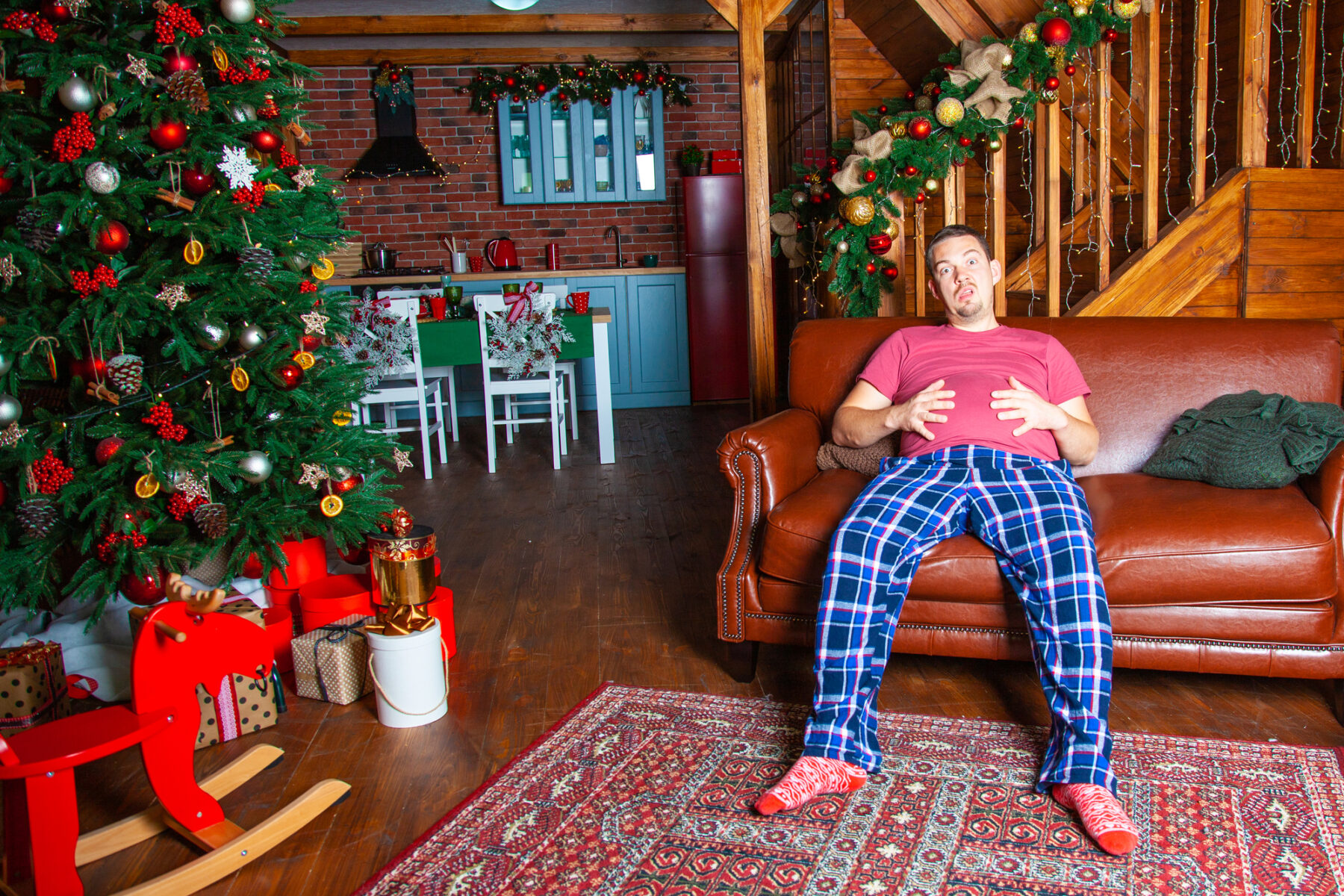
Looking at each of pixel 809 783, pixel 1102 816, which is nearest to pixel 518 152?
pixel 809 783

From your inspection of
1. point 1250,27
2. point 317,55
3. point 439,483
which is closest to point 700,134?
point 317,55

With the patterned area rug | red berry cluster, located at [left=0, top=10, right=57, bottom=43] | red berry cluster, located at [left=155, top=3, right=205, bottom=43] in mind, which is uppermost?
red berry cluster, located at [left=155, top=3, right=205, bottom=43]

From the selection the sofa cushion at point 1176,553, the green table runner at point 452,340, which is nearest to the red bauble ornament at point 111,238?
the sofa cushion at point 1176,553

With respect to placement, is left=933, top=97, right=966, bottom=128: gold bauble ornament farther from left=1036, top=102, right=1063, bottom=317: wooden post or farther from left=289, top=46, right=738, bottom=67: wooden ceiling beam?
left=289, top=46, right=738, bottom=67: wooden ceiling beam

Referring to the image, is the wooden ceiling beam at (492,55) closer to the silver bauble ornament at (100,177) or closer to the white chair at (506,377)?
the white chair at (506,377)

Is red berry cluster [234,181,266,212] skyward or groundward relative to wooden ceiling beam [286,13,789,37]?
groundward

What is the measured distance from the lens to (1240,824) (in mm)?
1646

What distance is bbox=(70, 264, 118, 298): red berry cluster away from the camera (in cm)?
221

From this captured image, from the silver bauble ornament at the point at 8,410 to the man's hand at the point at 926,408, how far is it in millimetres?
2074

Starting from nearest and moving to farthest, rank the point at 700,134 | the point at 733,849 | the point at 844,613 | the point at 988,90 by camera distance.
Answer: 1. the point at 733,849
2. the point at 844,613
3. the point at 988,90
4. the point at 700,134

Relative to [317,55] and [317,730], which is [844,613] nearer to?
[317,730]

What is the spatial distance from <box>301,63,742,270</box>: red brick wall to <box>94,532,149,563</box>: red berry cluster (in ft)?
15.9

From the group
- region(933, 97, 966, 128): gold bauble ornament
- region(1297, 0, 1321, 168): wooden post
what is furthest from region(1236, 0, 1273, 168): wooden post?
region(933, 97, 966, 128): gold bauble ornament

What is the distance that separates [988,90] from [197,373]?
8.51ft
